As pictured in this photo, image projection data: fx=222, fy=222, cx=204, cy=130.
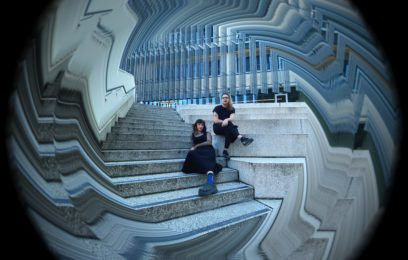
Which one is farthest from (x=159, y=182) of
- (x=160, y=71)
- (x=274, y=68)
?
(x=160, y=71)

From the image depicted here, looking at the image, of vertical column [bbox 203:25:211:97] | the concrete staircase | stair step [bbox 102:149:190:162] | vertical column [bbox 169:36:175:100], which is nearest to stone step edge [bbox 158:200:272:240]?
the concrete staircase

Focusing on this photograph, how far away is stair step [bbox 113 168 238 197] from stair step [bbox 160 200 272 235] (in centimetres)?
49

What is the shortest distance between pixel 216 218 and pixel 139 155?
153 cm

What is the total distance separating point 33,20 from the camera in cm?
69

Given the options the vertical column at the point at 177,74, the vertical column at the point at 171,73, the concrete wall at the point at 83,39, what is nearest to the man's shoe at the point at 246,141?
the concrete wall at the point at 83,39

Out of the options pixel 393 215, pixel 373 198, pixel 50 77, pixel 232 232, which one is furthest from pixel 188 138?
pixel 393 215

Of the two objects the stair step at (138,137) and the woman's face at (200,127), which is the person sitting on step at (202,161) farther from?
the stair step at (138,137)

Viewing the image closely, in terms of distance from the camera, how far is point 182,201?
2.36 metres

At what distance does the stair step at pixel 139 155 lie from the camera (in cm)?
287

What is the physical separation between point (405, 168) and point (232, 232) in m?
1.63

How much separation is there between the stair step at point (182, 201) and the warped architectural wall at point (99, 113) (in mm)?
173

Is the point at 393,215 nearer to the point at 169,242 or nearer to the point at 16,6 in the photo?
the point at 16,6

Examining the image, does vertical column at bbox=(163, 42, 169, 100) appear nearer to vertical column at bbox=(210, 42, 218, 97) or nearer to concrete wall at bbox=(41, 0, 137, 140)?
vertical column at bbox=(210, 42, 218, 97)

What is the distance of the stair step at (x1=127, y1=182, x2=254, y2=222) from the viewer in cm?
210
